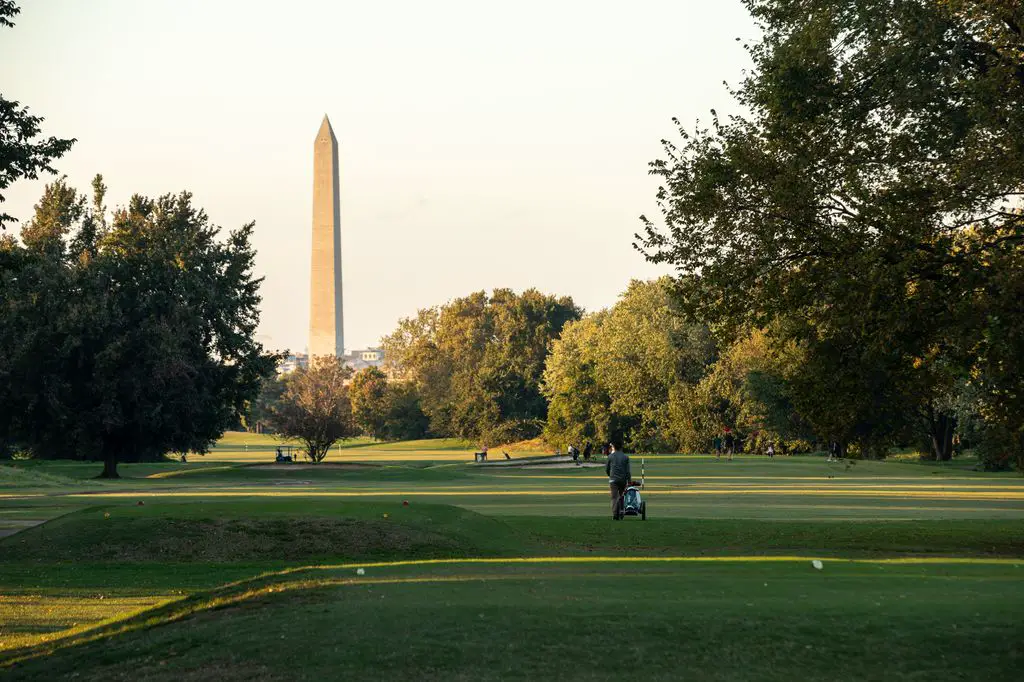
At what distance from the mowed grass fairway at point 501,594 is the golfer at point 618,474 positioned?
0.56 m

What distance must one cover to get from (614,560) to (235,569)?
782 centimetres

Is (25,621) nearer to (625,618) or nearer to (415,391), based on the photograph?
(625,618)

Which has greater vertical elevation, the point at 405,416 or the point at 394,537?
the point at 405,416

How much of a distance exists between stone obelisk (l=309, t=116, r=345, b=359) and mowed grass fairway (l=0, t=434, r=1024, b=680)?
8491cm

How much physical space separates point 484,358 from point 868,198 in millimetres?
117785

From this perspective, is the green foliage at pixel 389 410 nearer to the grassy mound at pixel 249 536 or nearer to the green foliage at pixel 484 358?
the green foliage at pixel 484 358

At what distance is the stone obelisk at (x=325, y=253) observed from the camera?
119 meters

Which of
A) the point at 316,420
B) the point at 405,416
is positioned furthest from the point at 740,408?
the point at 405,416

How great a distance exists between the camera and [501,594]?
48.8 ft

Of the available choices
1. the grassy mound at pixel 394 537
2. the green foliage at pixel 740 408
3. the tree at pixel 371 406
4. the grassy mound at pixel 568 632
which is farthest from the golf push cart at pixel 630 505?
the tree at pixel 371 406

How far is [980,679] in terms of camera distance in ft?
38.4

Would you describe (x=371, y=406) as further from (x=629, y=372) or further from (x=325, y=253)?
(x=629, y=372)

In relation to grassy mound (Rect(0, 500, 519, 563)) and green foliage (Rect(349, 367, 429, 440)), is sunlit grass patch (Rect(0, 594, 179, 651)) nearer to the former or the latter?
grassy mound (Rect(0, 500, 519, 563))

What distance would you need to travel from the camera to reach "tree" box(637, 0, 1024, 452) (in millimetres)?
23438
